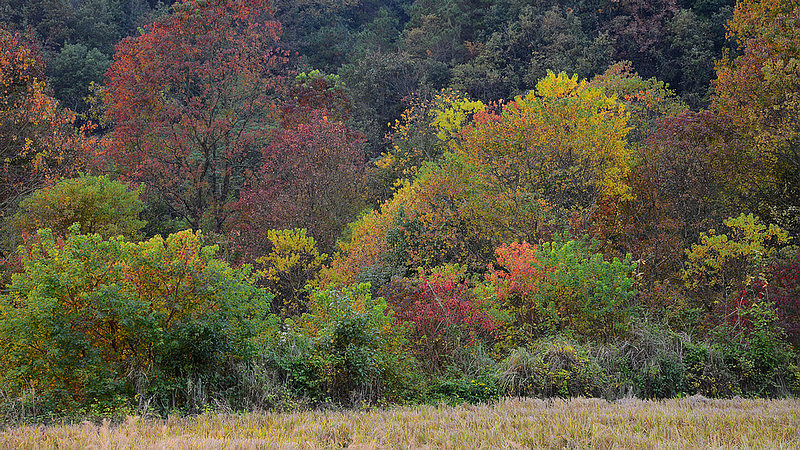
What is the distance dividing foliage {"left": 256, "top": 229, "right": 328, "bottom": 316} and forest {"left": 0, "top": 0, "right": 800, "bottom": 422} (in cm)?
11

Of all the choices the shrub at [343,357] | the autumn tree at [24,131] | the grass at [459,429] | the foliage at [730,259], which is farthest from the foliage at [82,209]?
the foliage at [730,259]

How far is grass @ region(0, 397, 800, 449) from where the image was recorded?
240 inches

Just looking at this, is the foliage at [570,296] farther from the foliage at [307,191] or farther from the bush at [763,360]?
the foliage at [307,191]

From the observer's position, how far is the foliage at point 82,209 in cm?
1770

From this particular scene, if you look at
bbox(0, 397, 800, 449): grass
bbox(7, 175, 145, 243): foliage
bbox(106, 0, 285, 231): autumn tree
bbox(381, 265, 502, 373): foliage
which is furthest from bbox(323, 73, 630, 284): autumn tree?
bbox(0, 397, 800, 449): grass

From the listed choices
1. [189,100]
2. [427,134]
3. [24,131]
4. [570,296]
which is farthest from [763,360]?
[189,100]

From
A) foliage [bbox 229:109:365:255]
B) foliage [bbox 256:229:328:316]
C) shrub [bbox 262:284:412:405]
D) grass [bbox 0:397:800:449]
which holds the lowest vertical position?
foliage [bbox 256:229:328:316]

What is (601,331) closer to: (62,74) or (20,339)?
(20,339)

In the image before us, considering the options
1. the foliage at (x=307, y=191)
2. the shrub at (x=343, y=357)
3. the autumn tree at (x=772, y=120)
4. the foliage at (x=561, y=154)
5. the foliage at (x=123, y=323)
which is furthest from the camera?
the foliage at (x=307, y=191)

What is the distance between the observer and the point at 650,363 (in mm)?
10242

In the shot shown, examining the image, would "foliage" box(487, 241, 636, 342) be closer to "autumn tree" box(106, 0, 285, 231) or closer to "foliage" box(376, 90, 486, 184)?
"foliage" box(376, 90, 486, 184)

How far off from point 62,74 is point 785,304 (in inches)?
1543

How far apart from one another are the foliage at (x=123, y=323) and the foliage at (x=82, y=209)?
993 centimetres

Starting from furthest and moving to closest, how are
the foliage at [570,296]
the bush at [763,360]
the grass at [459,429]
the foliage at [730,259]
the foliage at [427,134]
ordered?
1. the foliage at [427,134]
2. the foliage at [730,259]
3. the foliage at [570,296]
4. the bush at [763,360]
5. the grass at [459,429]
